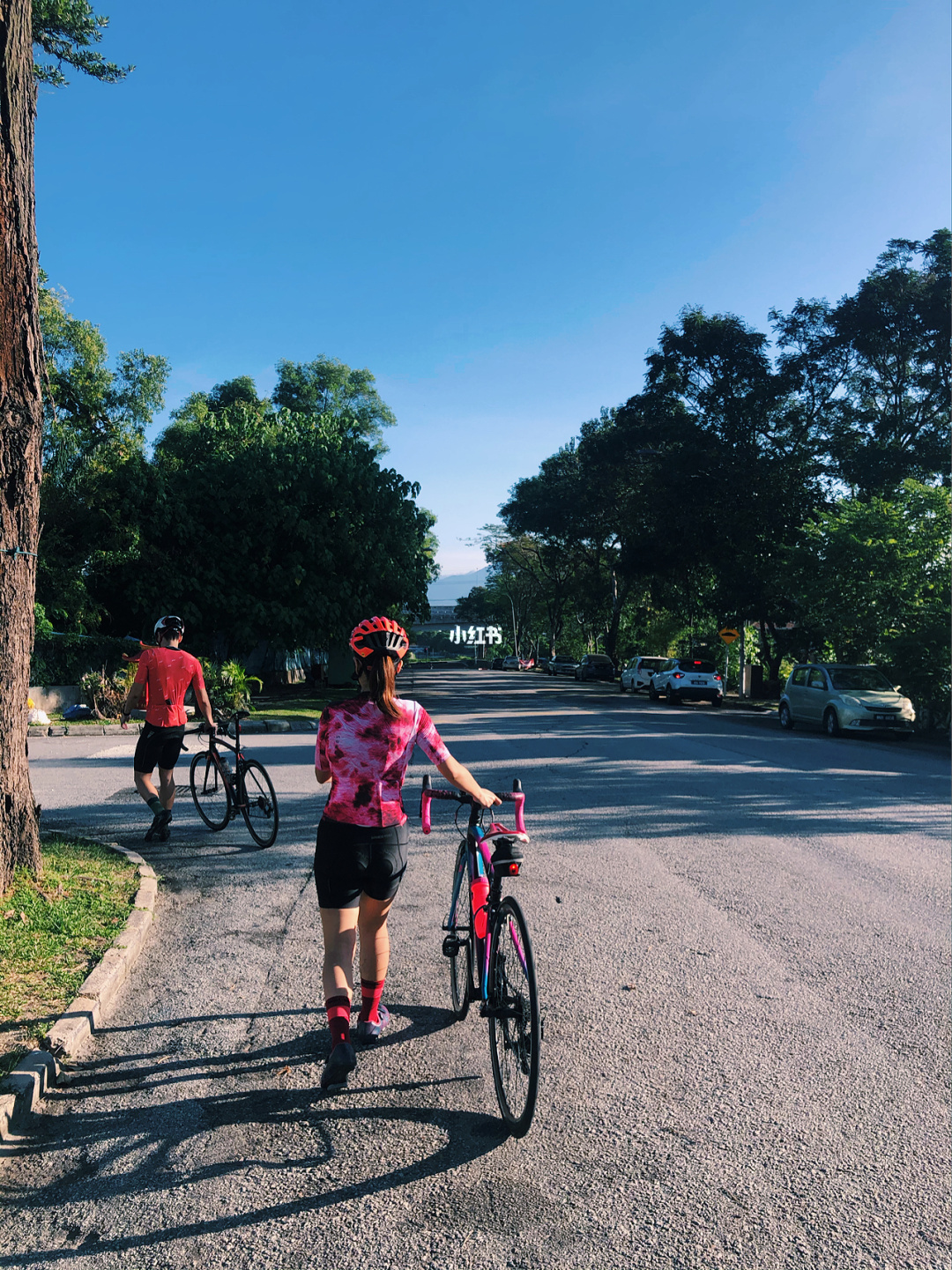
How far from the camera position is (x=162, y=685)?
785 cm

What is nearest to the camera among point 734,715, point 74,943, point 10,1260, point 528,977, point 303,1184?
point 10,1260

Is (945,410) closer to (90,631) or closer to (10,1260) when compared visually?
(90,631)

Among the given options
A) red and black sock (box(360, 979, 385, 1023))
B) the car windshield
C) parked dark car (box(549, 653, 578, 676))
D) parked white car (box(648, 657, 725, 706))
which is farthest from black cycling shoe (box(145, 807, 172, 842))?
parked dark car (box(549, 653, 578, 676))

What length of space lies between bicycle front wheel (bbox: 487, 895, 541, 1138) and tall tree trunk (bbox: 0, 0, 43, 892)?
12.9 ft

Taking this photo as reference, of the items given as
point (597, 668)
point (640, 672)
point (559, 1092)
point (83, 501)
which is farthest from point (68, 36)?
point (597, 668)

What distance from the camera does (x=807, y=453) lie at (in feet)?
107

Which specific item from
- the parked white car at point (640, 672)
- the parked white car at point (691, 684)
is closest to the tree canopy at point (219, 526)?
the parked white car at point (691, 684)

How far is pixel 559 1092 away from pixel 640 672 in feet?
121

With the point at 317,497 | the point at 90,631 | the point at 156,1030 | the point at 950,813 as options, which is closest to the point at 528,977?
the point at 156,1030

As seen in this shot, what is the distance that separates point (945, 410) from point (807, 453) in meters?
4.43

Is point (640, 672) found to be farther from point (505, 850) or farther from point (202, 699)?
point (505, 850)

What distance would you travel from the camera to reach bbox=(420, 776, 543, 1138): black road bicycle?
3312 mm

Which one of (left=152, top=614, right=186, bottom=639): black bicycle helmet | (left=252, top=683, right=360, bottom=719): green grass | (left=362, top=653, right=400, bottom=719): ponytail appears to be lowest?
(left=252, top=683, right=360, bottom=719): green grass

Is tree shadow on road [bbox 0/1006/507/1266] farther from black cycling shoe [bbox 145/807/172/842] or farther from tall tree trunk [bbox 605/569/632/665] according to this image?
tall tree trunk [bbox 605/569/632/665]
